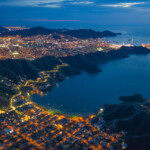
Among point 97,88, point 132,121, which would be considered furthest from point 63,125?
point 97,88

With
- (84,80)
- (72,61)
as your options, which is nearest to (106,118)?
(84,80)

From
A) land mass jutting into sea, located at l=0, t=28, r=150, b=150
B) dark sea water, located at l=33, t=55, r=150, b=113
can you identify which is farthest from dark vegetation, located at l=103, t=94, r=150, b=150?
dark sea water, located at l=33, t=55, r=150, b=113

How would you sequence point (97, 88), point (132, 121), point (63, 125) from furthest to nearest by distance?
1. point (97, 88)
2. point (63, 125)
3. point (132, 121)

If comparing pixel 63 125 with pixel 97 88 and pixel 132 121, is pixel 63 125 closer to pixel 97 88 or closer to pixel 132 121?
pixel 132 121

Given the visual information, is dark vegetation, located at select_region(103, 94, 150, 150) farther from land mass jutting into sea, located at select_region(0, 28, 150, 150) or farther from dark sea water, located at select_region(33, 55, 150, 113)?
dark sea water, located at select_region(33, 55, 150, 113)

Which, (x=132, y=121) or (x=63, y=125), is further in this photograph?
(x=63, y=125)

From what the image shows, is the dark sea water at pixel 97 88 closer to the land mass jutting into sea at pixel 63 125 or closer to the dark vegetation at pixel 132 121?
the land mass jutting into sea at pixel 63 125

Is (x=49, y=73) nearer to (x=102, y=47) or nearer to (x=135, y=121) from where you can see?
(x=135, y=121)

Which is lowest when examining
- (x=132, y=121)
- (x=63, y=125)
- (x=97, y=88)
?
(x=63, y=125)
